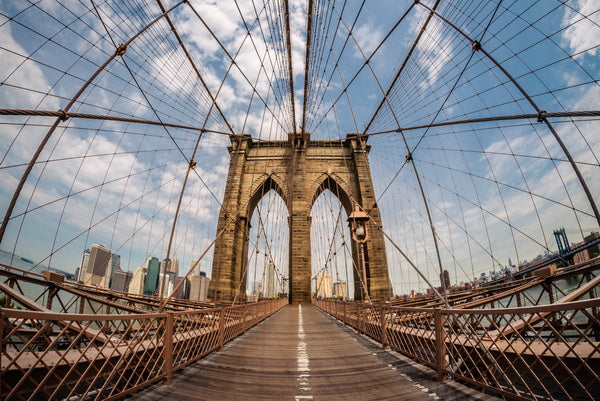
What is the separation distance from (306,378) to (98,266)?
9.69 metres

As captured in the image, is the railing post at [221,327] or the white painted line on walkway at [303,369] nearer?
the white painted line on walkway at [303,369]

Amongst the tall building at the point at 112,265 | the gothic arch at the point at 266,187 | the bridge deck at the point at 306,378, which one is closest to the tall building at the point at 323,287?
the gothic arch at the point at 266,187

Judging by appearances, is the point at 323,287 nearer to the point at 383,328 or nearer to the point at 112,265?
the point at 112,265

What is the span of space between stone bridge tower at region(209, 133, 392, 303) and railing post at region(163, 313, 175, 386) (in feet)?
51.2

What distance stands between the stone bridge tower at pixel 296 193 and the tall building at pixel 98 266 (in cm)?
917

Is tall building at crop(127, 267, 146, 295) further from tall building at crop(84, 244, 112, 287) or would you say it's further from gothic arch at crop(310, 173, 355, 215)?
gothic arch at crop(310, 173, 355, 215)

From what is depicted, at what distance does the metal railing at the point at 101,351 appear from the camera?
6.76ft

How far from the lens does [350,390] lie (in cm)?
312

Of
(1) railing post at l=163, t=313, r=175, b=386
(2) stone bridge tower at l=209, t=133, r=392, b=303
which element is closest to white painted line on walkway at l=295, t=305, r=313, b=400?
(1) railing post at l=163, t=313, r=175, b=386

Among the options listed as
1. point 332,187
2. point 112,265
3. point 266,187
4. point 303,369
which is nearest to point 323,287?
point 332,187

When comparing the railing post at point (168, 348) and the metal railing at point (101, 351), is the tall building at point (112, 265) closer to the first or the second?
the metal railing at point (101, 351)

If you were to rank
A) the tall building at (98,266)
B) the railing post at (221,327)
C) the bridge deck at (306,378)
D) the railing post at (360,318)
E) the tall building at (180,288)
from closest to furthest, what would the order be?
1. the bridge deck at (306,378)
2. the railing post at (221,327)
3. the tall building at (180,288)
4. the railing post at (360,318)
5. the tall building at (98,266)

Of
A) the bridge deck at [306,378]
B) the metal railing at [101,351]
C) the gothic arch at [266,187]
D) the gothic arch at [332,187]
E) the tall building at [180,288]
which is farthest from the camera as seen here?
the gothic arch at [266,187]

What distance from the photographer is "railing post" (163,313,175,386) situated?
10.7ft
